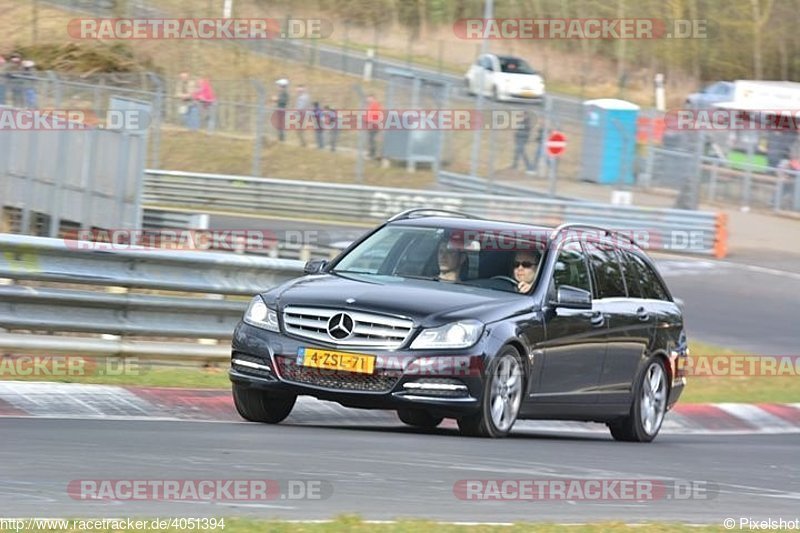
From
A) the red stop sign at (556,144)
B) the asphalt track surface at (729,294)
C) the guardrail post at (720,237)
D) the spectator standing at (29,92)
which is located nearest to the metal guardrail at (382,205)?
the guardrail post at (720,237)

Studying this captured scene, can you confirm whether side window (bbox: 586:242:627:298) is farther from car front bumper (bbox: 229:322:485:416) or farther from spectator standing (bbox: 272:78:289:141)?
spectator standing (bbox: 272:78:289:141)

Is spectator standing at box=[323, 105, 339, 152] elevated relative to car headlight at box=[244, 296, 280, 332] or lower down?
elevated

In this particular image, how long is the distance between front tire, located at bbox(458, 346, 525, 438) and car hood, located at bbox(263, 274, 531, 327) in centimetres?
31

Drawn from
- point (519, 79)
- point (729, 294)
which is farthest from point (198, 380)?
point (519, 79)

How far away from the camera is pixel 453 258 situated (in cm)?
1112

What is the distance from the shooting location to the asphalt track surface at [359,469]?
6.98 meters

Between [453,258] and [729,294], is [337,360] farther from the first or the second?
[729,294]

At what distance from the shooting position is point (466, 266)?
11078mm

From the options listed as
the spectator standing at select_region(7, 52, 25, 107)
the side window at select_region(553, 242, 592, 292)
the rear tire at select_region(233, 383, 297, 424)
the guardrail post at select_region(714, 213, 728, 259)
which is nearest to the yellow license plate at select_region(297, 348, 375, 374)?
the rear tire at select_region(233, 383, 297, 424)

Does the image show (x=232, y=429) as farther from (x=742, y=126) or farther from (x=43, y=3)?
(x=43, y=3)

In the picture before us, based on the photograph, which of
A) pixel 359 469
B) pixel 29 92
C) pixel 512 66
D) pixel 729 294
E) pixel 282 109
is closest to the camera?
pixel 359 469

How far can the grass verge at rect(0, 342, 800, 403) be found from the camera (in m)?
12.4

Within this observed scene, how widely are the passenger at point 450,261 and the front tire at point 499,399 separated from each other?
0.81 meters

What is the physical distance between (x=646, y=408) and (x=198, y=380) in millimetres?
3606
